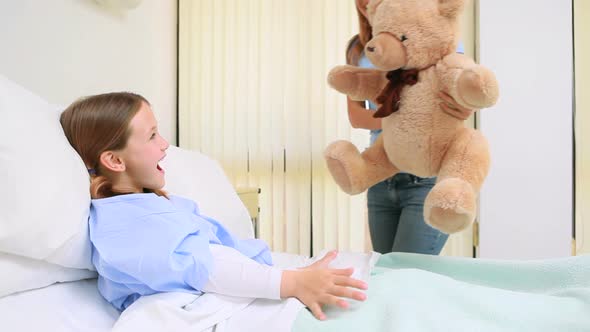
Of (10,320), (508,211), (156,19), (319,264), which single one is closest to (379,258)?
(319,264)

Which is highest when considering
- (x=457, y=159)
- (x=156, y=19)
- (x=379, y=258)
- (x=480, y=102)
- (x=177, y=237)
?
(x=156, y=19)

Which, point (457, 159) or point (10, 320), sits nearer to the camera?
point (10, 320)

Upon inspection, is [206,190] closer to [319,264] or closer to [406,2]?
[319,264]

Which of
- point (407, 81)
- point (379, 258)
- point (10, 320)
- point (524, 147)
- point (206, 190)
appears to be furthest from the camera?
point (524, 147)

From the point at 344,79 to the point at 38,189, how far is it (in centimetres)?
74

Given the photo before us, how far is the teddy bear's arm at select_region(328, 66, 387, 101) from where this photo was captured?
3.64 feet

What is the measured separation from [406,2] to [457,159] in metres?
0.38

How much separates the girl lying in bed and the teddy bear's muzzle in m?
0.47

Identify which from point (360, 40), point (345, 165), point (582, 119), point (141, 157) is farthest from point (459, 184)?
point (582, 119)

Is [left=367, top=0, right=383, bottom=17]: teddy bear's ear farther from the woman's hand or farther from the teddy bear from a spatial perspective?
the woman's hand

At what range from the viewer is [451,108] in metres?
0.98

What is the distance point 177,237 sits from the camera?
76cm

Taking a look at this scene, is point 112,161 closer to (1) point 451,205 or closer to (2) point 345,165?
(2) point 345,165

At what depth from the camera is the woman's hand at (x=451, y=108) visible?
38.1 inches
